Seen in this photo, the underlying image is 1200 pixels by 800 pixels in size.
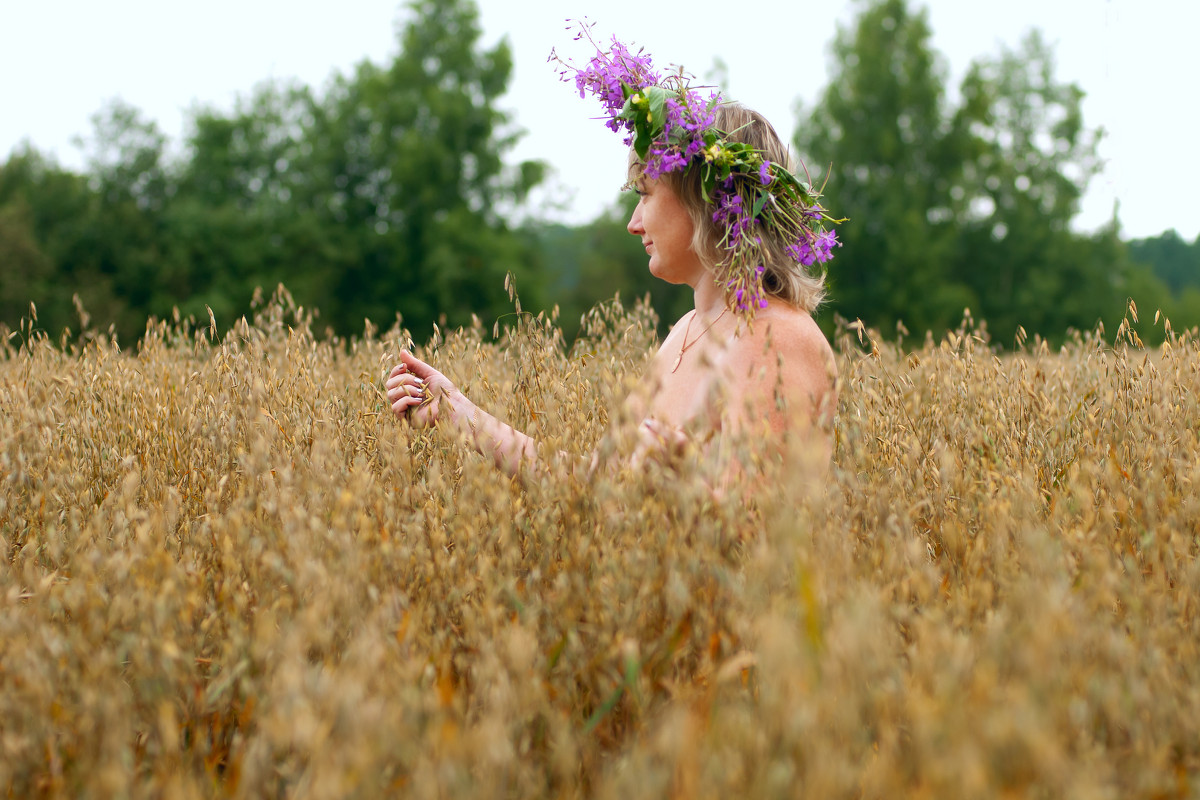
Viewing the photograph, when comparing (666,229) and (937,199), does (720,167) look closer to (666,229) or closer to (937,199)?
(666,229)

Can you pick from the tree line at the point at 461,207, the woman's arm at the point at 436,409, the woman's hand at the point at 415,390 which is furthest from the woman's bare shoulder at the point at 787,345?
the tree line at the point at 461,207

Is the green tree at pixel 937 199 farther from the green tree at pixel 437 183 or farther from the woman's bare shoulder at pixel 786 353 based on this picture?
the woman's bare shoulder at pixel 786 353

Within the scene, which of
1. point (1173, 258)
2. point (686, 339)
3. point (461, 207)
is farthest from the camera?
point (1173, 258)

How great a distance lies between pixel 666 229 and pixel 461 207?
23.2 m

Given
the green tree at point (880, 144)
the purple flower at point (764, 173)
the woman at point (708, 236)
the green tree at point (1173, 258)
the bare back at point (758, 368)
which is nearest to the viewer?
the bare back at point (758, 368)

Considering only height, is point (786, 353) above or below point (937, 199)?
below

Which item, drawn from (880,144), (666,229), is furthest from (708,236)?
(880,144)

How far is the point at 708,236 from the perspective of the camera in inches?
105

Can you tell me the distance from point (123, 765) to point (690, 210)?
215cm

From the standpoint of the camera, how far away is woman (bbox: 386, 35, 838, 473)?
2428 millimetres

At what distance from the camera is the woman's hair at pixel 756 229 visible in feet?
8.61

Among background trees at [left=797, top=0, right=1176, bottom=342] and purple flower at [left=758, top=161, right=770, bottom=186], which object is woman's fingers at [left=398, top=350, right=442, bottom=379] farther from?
background trees at [left=797, top=0, right=1176, bottom=342]

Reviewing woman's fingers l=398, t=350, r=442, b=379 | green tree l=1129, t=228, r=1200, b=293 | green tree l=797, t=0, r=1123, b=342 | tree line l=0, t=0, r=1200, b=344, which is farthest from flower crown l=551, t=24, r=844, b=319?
green tree l=1129, t=228, r=1200, b=293

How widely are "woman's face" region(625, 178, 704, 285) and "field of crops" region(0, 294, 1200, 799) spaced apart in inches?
27.8
